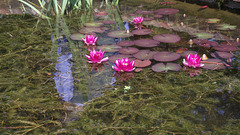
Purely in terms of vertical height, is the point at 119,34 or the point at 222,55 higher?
the point at 119,34

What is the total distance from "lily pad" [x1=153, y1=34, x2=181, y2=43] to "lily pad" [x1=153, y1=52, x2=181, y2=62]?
0.36 m

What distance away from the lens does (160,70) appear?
6.89 feet

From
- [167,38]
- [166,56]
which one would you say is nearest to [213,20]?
[167,38]

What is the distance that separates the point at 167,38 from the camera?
9.11 feet

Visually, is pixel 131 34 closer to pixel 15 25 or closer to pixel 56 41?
pixel 56 41

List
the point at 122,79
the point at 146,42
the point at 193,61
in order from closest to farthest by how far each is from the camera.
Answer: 1. the point at 122,79
2. the point at 193,61
3. the point at 146,42

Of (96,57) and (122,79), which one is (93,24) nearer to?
(96,57)

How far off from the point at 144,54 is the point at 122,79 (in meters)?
0.51

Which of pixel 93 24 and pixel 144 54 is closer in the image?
pixel 144 54

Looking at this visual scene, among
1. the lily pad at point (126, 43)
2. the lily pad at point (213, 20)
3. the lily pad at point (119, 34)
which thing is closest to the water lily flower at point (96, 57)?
the lily pad at point (126, 43)

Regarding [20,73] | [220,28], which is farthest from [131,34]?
[20,73]

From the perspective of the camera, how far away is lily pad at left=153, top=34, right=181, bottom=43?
8.95ft

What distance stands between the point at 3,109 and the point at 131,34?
5.86 feet

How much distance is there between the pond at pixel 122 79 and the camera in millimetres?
1479
